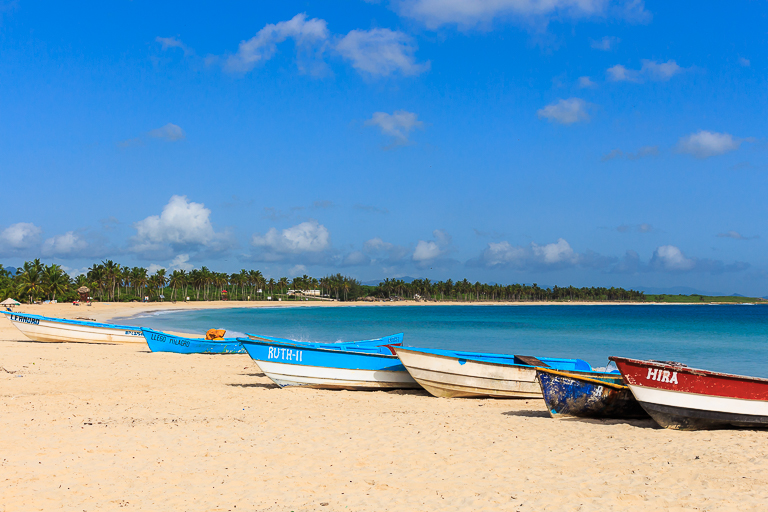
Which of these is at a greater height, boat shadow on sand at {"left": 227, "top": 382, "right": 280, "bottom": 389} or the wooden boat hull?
the wooden boat hull

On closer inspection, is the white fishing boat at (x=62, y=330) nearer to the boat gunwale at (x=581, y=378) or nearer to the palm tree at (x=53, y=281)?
the boat gunwale at (x=581, y=378)

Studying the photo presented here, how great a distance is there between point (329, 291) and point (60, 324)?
16010 centimetres

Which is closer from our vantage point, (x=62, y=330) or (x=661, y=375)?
(x=661, y=375)

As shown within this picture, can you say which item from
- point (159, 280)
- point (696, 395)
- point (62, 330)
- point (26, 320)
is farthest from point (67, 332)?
point (159, 280)

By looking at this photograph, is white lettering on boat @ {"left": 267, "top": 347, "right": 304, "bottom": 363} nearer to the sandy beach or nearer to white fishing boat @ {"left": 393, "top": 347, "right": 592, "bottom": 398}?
the sandy beach

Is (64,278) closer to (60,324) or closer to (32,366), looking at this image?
(60,324)

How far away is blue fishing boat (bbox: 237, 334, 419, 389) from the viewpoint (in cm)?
1434

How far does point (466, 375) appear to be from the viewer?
13.5 m

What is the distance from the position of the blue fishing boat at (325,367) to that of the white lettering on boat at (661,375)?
20.5 ft

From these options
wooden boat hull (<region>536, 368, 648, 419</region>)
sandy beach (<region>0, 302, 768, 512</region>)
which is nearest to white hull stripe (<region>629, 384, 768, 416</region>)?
sandy beach (<region>0, 302, 768, 512</region>)

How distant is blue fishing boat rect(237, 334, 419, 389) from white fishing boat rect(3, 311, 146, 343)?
610 inches

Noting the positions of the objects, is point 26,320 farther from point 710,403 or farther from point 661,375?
point 710,403

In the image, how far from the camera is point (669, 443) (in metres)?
9.09

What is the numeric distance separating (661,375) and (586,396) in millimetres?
1632
